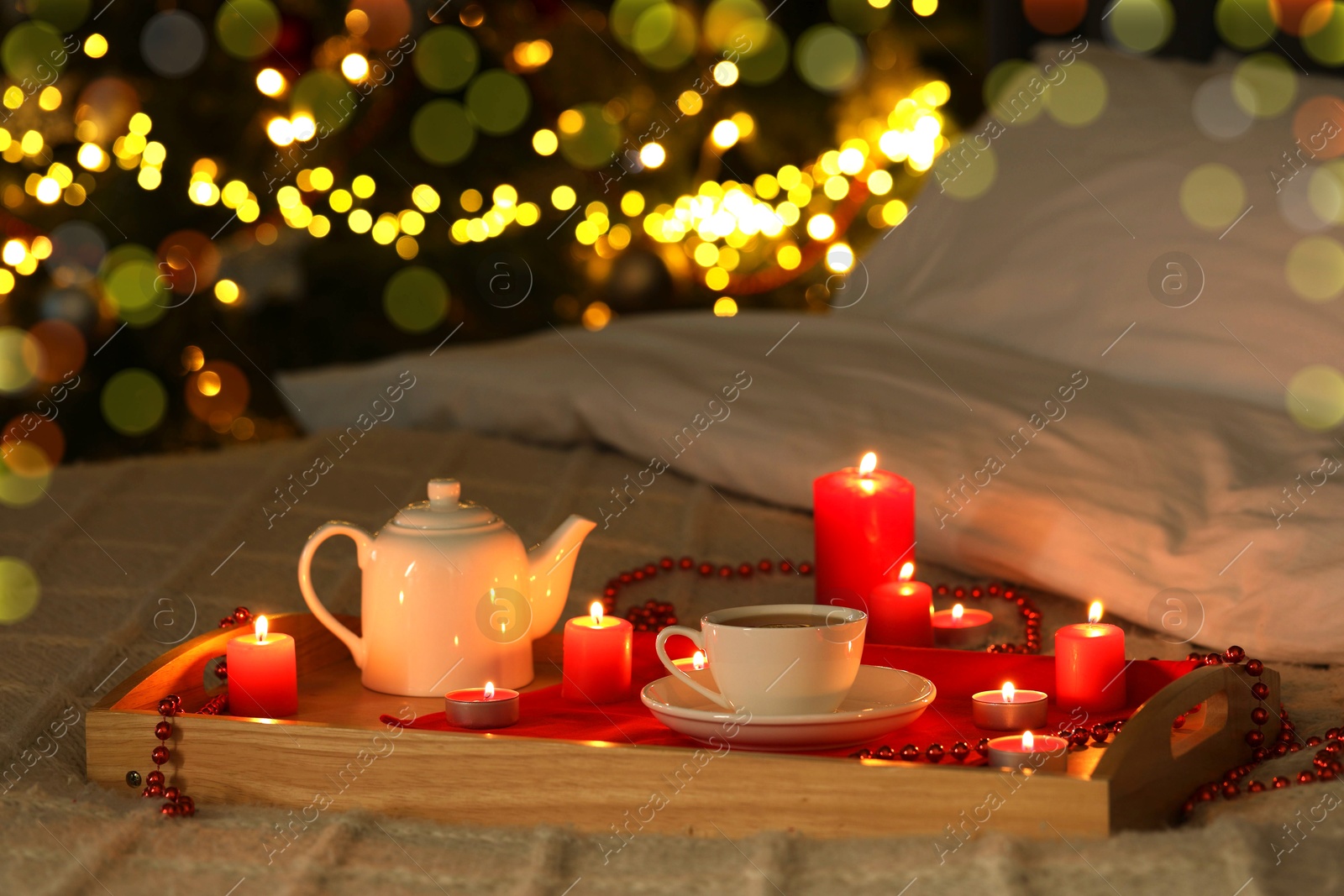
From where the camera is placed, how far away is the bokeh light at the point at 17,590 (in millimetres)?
1099

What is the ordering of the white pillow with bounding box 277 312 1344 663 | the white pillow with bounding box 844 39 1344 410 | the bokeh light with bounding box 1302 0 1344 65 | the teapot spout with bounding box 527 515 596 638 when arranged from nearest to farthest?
the teapot spout with bounding box 527 515 596 638 < the white pillow with bounding box 277 312 1344 663 < the white pillow with bounding box 844 39 1344 410 < the bokeh light with bounding box 1302 0 1344 65

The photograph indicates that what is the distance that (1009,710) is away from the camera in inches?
31.4

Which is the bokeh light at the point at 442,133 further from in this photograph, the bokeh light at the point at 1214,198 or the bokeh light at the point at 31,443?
the bokeh light at the point at 1214,198

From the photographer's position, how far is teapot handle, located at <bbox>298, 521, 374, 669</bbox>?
0.92m

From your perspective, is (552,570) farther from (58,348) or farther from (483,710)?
(58,348)

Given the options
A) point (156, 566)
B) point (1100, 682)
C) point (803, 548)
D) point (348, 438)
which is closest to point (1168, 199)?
point (803, 548)

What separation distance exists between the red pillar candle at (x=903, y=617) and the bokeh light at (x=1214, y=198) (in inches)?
30.2

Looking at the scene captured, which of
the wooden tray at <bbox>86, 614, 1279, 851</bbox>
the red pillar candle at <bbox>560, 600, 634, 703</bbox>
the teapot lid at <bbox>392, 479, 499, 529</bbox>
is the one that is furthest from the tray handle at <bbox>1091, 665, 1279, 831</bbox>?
the teapot lid at <bbox>392, 479, 499, 529</bbox>

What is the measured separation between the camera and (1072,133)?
5.65 ft

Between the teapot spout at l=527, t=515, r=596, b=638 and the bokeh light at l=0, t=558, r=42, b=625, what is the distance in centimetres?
47

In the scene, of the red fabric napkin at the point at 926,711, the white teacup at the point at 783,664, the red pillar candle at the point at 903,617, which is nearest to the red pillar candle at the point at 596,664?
the red fabric napkin at the point at 926,711

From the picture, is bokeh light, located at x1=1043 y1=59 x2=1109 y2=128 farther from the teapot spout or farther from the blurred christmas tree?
the teapot spout

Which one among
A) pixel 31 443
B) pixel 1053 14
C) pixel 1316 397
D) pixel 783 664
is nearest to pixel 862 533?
pixel 783 664

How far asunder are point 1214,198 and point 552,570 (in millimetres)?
994
